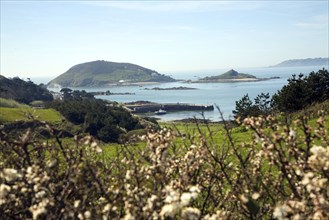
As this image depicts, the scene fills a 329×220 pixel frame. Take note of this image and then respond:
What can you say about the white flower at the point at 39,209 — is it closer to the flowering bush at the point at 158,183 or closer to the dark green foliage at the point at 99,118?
the flowering bush at the point at 158,183

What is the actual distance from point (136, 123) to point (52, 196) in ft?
226

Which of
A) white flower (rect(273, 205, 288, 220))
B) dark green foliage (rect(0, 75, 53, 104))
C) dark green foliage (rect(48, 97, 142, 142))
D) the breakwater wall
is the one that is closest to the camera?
white flower (rect(273, 205, 288, 220))

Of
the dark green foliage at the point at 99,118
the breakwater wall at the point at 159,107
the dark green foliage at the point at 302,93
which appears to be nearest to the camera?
the dark green foliage at the point at 302,93

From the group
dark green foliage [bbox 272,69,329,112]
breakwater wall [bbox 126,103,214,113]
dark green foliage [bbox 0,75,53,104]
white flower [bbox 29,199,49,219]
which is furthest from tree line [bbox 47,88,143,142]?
breakwater wall [bbox 126,103,214,113]

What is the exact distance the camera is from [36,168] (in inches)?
216

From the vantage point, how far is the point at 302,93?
41.9 m

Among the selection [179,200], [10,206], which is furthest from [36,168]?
[179,200]

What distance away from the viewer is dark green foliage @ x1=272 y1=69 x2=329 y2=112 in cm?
4138

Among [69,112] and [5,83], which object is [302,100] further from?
[5,83]

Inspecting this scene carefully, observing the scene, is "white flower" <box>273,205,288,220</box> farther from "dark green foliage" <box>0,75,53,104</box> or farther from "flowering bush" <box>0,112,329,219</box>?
"dark green foliage" <box>0,75,53,104</box>

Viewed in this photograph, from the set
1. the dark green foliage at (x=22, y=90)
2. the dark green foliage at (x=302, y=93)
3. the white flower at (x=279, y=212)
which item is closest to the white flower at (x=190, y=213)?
the white flower at (x=279, y=212)

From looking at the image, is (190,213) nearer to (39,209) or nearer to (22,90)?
(39,209)

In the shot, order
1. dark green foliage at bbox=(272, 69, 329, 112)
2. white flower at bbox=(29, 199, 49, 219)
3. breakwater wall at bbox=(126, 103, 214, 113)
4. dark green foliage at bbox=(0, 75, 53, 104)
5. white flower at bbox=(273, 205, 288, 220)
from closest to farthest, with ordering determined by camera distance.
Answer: white flower at bbox=(273, 205, 288, 220) < white flower at bbox=(29, 199, 49, 219) < dark green foliage at bbox=(272, 69, 329, 112) < dark green foliage at bbox=(0, 75, 53, 104) < breakwater wall at bbox=(126, 103, 214, 113)

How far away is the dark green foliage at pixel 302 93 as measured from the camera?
1629 inches
